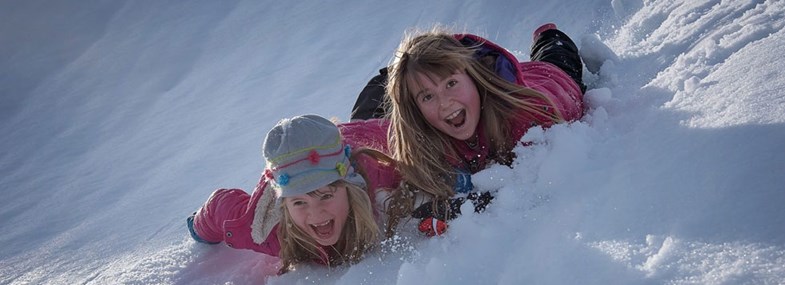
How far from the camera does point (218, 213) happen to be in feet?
7.55

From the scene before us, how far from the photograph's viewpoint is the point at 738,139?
4.67 feet

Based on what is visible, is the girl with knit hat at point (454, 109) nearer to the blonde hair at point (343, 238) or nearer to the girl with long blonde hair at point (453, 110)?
the girl with long blonde hair at point (453, 110)

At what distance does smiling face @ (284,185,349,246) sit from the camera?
6.18ft

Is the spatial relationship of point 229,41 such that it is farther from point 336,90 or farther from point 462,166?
point 462,166

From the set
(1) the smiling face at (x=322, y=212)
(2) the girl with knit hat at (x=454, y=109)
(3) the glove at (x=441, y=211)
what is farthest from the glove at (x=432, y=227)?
(1) the smiling face at (x=322, y=212)

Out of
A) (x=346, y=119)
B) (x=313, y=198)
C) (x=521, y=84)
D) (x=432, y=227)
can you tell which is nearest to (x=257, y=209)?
(x=313, y=198)

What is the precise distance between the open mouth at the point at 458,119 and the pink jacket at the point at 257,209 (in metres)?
0.28

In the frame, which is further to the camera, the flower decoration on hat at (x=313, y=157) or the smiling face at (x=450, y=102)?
the smiling face at (x=450, y=102)

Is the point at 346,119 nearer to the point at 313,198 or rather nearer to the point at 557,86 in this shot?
the point at 557,86

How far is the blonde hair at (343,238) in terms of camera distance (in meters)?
1.94

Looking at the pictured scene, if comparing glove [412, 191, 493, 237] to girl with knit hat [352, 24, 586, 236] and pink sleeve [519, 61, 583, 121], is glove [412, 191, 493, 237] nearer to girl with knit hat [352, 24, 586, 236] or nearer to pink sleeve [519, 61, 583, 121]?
girl with knit hat [352, 24, 586, 236]

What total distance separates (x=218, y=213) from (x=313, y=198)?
60 centimetres

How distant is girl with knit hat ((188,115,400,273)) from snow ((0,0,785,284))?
90 millimetres

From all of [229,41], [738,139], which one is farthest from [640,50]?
[229,41]
